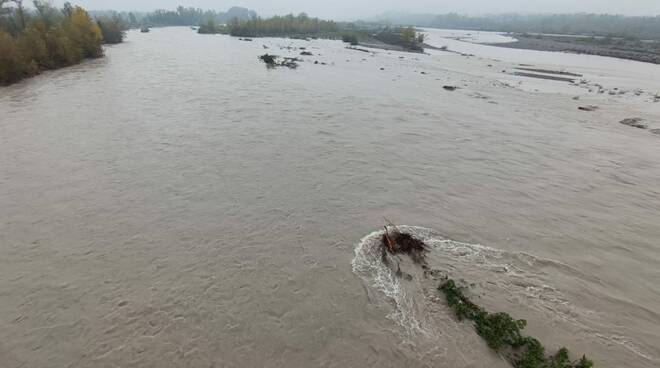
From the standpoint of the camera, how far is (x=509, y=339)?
29.0ft

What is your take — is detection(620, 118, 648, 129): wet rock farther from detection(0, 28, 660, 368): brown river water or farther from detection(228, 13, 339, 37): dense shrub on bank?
detection(228, 13, 339, 37): dense shrub on bank

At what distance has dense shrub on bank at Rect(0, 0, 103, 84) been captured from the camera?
3703 centimetres

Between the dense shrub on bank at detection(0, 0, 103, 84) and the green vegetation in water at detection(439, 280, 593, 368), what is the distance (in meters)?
48.2

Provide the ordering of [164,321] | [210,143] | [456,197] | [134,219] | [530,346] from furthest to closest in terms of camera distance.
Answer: [210,143] < [456,197] < [134,219] < [164,321] < [530,346]

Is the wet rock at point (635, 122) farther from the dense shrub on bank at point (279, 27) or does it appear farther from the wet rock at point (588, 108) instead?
the dense shrub on bank at point (279, 27)

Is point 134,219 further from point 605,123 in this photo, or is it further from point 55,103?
point 605,123

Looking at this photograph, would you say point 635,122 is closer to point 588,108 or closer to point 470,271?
point 588,108

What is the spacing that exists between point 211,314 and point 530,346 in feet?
27.5

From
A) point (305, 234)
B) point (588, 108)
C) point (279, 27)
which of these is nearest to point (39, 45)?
point (305, 234)

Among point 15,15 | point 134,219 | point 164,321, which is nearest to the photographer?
point 164,321

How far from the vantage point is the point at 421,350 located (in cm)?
877

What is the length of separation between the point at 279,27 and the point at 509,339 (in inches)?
6501

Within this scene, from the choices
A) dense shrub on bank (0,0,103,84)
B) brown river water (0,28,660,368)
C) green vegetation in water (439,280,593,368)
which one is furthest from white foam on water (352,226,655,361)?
dense shrub on bank (0,0,103,84)

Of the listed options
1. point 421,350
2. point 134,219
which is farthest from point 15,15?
point 421,350
